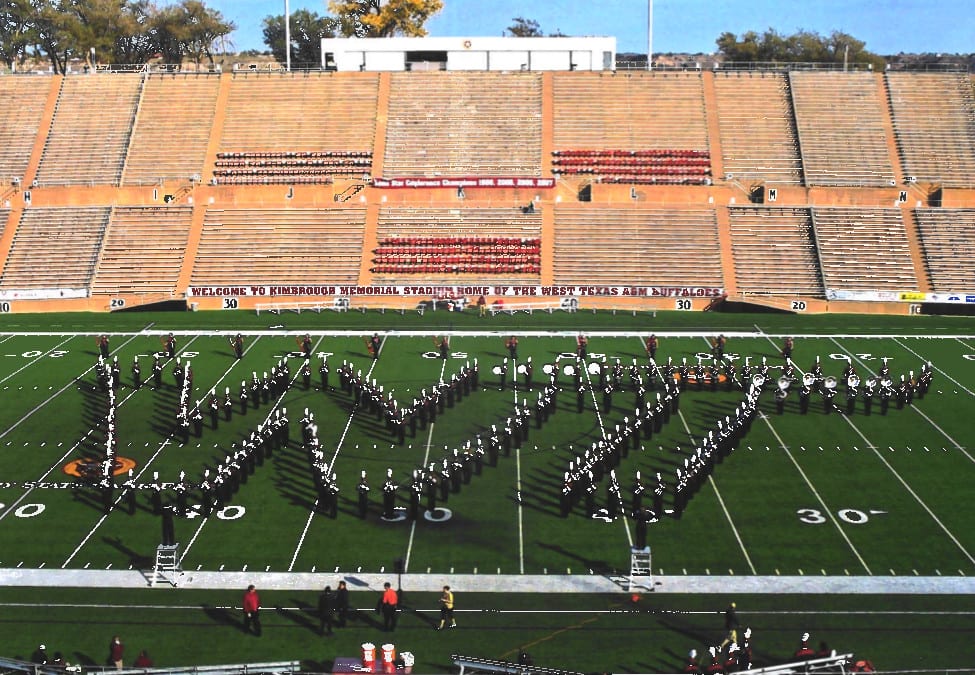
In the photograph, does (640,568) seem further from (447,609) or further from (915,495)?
(915,495)

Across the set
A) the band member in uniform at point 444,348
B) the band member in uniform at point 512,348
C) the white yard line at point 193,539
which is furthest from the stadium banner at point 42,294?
the white yard line at point 193,539

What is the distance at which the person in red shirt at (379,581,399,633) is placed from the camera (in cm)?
1720

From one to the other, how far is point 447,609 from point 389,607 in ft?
3.13

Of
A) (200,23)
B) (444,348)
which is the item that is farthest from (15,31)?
(444,348)

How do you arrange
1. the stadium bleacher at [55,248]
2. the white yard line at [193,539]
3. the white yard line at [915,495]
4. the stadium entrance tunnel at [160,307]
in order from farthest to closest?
the stadium bleacher at [55,248] → the stadium entrance tunnel at [160,307] → the white yard line at [915,495] → the white yard line at [193,539]

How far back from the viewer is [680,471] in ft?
74.5

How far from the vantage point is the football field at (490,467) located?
20.2m

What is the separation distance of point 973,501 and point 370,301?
25120 mm

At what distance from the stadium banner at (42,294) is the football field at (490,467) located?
684 cm

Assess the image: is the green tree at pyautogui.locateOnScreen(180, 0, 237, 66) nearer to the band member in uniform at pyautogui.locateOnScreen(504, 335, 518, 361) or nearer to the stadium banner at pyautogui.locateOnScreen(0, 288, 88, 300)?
the stadium banner at pyautogui.locateOnScreen(0, 288, 88, 300)

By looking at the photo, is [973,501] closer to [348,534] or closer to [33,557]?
[348,534]

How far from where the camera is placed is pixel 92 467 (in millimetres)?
24172

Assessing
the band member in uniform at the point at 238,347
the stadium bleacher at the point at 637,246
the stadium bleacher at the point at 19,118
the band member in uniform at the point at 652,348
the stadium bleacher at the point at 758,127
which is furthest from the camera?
the stadium bleacher at the point at 19,118

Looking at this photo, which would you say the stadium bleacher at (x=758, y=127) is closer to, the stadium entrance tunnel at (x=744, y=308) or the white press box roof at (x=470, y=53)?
the white press box roof at (x=470, y=53)
